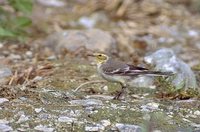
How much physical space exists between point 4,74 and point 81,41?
153 cm

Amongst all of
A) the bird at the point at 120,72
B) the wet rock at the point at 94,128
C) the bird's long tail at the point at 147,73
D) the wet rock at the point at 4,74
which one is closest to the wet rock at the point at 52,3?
the wet rock at the point at 4,74

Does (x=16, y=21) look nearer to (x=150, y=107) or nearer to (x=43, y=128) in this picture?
(x=150, y=107)

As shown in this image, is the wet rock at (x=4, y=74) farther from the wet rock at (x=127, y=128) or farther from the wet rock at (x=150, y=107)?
the wet rock at (x=127, y=128)

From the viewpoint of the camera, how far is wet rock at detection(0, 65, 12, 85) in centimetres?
622

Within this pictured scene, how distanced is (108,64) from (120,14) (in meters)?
3.60

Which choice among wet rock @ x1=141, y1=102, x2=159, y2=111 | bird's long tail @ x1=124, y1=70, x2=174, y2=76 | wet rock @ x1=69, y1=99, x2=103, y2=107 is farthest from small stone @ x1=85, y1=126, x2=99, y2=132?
bird's long tail @ x1=124, y1=70, x2=174, y2=76

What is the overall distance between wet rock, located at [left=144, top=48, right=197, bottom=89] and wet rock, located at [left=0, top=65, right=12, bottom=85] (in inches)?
55.6

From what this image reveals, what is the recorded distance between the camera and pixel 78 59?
24.0ft

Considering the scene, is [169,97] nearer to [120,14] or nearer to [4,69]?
[4,69]

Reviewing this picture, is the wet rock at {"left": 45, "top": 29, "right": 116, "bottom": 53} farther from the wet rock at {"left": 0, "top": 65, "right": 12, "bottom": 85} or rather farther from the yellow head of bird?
the yellow head of bird

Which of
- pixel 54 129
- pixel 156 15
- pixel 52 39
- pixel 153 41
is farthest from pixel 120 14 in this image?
pixel 54 129

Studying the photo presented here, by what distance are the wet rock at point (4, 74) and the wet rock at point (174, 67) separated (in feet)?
4.63

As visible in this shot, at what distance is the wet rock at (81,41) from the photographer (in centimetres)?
769

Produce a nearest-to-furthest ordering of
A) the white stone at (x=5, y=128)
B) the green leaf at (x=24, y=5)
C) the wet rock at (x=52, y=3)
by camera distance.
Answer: the white stone at (x=5, y=128)
the green leaf at (x=24, y=5)
the wet rock at (x=52, y=3)
